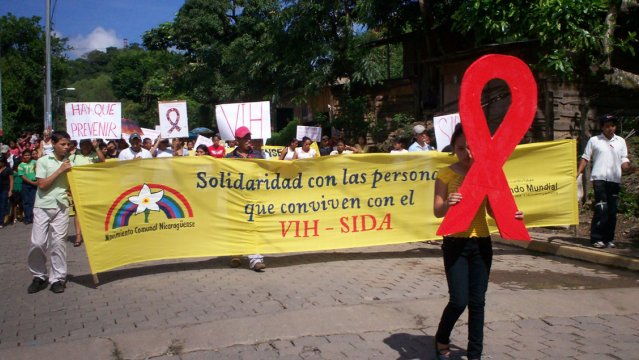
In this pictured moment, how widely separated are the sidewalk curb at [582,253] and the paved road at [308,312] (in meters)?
0.18

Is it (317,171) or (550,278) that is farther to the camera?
(317,171)

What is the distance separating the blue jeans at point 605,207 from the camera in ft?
26.4

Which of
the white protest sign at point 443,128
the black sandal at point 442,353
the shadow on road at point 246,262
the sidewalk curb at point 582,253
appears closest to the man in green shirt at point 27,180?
the shadow on road at point 246,262

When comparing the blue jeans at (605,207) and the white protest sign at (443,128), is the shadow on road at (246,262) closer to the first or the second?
the blue jeans at (605,207)

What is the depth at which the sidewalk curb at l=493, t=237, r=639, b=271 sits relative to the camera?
23.3 feet

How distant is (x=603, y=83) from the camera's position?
12.7 meters

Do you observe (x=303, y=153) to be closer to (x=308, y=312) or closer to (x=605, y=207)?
(x=605, y=207)

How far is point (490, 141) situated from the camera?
3830mm

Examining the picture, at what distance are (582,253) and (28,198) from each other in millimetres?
10716

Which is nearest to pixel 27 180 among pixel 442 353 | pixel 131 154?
pixel 131 154

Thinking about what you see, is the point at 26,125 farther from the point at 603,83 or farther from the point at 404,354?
the point at 404,354

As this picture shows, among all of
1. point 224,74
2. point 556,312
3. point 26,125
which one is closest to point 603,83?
point 556,312

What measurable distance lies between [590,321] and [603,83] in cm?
912

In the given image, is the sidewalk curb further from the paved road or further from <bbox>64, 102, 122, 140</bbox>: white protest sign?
<bbox>64, 102, 122, 140</bbox>: white protest sign
